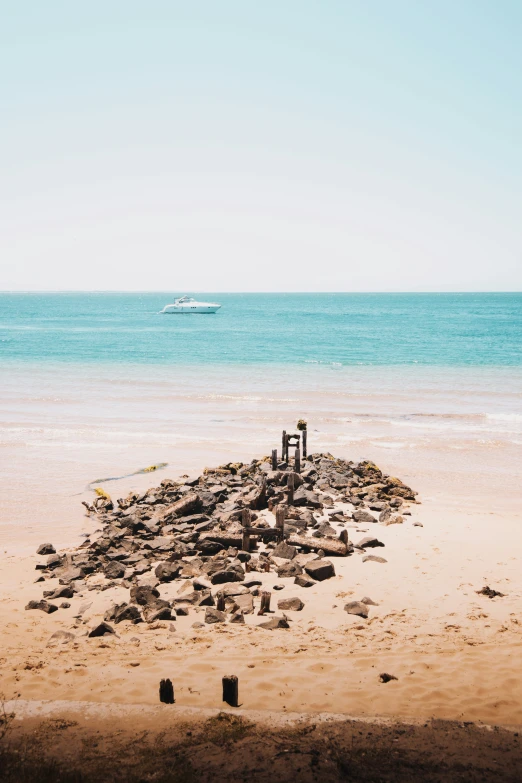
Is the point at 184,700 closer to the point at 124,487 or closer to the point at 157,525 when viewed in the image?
the point at 157,525

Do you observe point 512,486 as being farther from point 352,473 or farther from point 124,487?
point 124,487

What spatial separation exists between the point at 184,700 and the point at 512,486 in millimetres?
15163

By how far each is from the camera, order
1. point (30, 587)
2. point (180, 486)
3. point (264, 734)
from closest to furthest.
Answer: point (264, 734), point (30, 587), point (180, 486)

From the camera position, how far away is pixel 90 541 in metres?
14.7

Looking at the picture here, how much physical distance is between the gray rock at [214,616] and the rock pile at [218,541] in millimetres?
16

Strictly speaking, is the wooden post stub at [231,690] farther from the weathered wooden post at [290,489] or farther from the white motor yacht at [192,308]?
the white motor yacht at [192,308]

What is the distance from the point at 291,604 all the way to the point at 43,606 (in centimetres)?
443

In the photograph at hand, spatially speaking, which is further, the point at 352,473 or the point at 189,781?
the point at 352,473

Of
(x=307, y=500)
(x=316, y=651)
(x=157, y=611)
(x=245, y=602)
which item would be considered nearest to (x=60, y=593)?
(x=157, y=611)

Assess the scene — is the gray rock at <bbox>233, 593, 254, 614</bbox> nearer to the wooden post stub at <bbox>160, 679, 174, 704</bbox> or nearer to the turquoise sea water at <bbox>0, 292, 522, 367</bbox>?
the wooden post stub at <bbox>160, 679, 174, 704</bbox>

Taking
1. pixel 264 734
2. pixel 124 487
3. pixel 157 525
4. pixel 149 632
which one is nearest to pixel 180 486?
pixel 124 487

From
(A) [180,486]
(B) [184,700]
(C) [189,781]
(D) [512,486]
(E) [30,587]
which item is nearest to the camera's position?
(C) [189,781]

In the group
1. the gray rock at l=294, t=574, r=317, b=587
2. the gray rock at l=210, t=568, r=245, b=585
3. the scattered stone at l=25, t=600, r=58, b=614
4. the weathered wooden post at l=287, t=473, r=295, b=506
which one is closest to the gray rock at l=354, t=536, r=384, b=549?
the gray rock at l=294, t=574, r=317, b=587

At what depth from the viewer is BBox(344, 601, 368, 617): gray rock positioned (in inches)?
419
